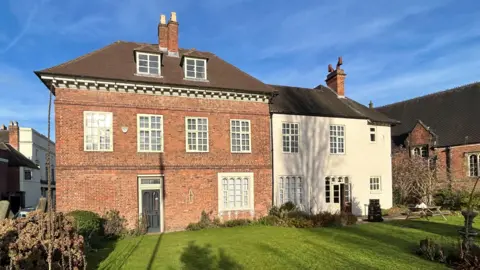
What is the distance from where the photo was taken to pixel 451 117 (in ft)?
96.6

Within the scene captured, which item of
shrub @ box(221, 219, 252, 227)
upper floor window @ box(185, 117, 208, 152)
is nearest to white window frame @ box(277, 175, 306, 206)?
shrub @ box(221, 219, 252, 227)

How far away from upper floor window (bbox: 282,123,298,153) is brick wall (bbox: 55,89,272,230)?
5.49 feet

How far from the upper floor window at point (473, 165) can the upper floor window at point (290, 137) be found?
1623cm

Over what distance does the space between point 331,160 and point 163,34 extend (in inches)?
486

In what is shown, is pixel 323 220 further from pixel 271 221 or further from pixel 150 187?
pixel 150 187

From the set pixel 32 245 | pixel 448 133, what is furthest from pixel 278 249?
pixel 448 133

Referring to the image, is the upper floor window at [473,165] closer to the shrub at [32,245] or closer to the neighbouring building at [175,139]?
the neighbouring building at [175,139]

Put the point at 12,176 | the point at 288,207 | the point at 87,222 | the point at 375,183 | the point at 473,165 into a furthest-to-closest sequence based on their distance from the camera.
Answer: the point at 12,176
the point at 473,165
the point at 375,183
the point at 288,207
the point at 87,222

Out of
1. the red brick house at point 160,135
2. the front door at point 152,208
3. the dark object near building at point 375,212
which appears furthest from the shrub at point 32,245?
the dark object near building at point 375,212

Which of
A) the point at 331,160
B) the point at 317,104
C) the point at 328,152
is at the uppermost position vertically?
the point at 317,104

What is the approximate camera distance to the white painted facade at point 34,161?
35.7 metres


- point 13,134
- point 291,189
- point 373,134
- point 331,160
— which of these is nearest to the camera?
point 291,189

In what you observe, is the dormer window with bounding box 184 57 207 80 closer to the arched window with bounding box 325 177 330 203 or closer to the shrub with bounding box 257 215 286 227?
the shrub with bounding box 257 215 286 227

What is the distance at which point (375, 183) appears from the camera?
2286 centimetres
